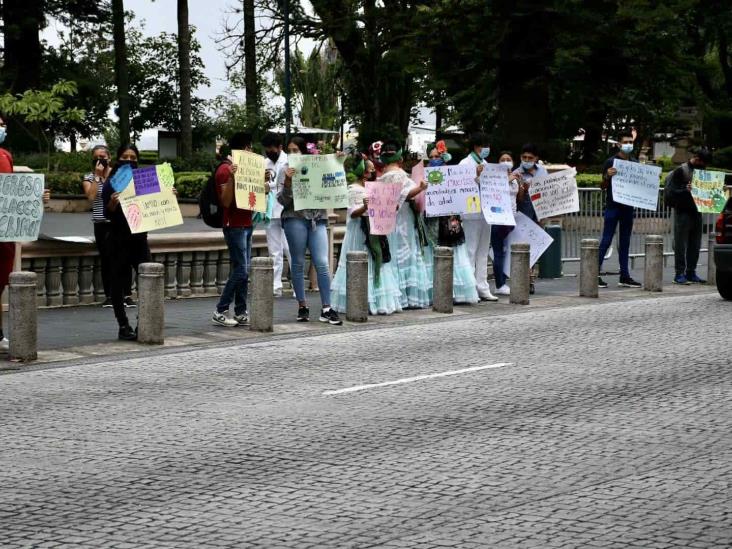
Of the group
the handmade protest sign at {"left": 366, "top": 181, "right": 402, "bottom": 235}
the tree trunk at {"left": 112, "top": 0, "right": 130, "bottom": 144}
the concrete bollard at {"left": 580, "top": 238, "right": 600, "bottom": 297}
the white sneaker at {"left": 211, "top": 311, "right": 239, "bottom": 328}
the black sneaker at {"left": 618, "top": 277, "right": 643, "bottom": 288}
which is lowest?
the black sneaker at {"left": 618, "top": 277, "right": 643, "bottom": 288}

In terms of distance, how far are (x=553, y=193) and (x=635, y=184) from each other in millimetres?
1552

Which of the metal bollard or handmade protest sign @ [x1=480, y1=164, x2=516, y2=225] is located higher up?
handmade protest sign @ [x1=480, y1=164, x2=516, y2=225]

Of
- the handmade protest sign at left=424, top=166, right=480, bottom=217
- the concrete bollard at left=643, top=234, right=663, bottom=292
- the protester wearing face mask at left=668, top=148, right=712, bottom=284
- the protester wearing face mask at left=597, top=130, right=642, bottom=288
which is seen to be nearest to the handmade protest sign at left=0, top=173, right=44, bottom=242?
the handmade protest sign at left=424, top=166, right=480, bottom=217

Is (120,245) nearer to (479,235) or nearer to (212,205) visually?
(212,205)

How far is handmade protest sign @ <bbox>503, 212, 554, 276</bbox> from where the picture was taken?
19266 millimetres

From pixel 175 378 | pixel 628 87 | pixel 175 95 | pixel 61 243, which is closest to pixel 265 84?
pixel 175 95

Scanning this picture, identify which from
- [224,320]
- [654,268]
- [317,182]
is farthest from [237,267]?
[654,268]

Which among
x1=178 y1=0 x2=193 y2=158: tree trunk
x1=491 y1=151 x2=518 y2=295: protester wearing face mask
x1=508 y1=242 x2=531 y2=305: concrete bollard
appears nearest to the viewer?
x1=508 y1=242 x2=531 y2=305: concrete bollard

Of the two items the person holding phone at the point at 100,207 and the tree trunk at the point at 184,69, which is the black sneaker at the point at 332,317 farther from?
the tree trunk at the point at 184,69

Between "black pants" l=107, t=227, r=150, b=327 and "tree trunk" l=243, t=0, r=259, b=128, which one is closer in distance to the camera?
"black pants" l=107, t=227, r=150, b=327

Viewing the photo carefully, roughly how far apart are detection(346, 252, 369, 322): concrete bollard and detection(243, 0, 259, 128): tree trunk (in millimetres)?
29053

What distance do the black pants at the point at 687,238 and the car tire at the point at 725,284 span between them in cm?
279

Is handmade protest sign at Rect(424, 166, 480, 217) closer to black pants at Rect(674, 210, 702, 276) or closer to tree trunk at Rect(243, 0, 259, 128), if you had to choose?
black pants at Rect(674, 210, 702, 276)

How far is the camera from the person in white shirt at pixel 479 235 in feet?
59.9
